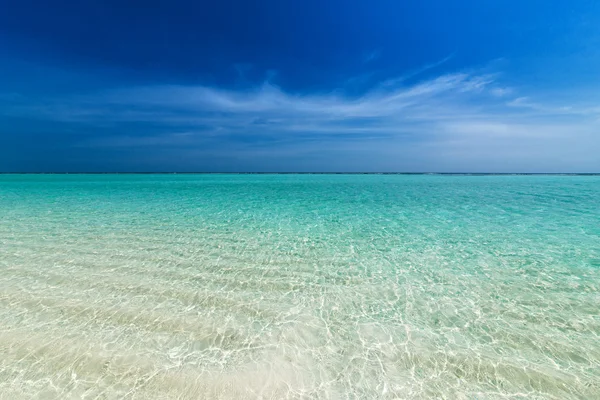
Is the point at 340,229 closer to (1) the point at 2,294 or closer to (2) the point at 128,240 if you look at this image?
(2) the point at 128,240

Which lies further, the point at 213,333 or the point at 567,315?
the point at 567,315

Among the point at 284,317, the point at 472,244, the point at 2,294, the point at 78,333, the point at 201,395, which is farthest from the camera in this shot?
the point at 472,244

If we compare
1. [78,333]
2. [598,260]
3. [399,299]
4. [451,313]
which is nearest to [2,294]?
[78,333]

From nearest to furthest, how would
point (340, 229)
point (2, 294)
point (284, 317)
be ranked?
point (284, 317) < point (2, 294) < point (340, 229)

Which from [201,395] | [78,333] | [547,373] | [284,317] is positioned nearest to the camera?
[201,395]

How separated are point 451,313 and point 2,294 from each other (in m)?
8.08

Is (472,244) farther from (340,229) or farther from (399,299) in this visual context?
(399,299)

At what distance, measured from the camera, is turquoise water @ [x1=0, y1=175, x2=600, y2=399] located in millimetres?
3203

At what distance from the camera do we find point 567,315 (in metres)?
4.62

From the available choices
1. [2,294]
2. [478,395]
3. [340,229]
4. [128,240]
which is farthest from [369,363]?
[128,240]

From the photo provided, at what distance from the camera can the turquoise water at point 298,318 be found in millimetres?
3203

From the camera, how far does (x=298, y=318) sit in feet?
15.0

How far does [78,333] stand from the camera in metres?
4.00

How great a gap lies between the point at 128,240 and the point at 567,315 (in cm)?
1084
